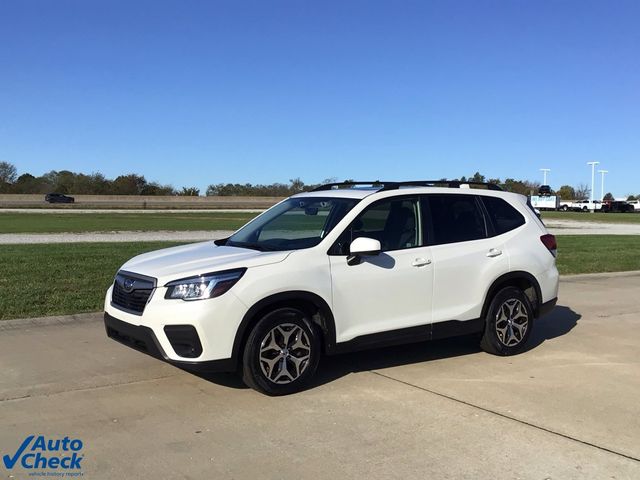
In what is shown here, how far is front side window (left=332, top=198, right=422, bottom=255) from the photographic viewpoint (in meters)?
5.86

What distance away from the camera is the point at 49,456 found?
158 inches

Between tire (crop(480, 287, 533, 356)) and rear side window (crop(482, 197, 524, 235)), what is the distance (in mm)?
676

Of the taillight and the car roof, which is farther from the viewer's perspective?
the taillight

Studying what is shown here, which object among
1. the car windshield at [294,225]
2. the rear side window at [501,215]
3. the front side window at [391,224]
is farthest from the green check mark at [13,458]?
the rear side window at [501,215]

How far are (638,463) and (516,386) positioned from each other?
5.37 ft

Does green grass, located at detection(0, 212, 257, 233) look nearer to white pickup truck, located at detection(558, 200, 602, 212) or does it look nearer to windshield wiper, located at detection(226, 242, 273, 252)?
windshield wiper, located at detection(226, 242, 273, 252)

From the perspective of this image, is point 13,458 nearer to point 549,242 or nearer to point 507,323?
point 507,323

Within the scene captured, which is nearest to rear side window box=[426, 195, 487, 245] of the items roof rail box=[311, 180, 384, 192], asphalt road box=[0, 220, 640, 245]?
roof rail box=[311, 180, 384, 192]

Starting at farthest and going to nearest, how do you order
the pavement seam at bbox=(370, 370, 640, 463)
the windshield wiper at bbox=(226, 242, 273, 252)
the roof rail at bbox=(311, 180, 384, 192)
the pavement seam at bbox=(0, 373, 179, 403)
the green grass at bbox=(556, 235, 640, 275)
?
the green grass at bbox=(556, 235, 640, 275)
the roof rail at bbox=(311, 180, 384, 192)
the windshield wiper at bbox=(226, 242, 273, 252)
the pavement seam at bbox=(0, 373, 179, 403)
the pavement seam at bbox=(370, 370, 640, 463)

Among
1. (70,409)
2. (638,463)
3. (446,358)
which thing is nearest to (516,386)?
(446,358)

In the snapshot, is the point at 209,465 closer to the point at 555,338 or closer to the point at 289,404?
the point at 289,404

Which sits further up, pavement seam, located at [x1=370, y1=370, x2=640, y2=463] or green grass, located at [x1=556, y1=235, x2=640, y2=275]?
green grass, located at [x1=556, y1=235, x2=640, y2=275]

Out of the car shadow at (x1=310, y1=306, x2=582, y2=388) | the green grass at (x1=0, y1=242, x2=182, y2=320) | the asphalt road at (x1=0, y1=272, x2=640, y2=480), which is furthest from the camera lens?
the green grass at (x1=0, y1=242, x2=182, y2=320)

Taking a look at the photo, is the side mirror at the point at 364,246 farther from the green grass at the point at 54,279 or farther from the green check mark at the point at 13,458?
the green grass at the point at 54,279
